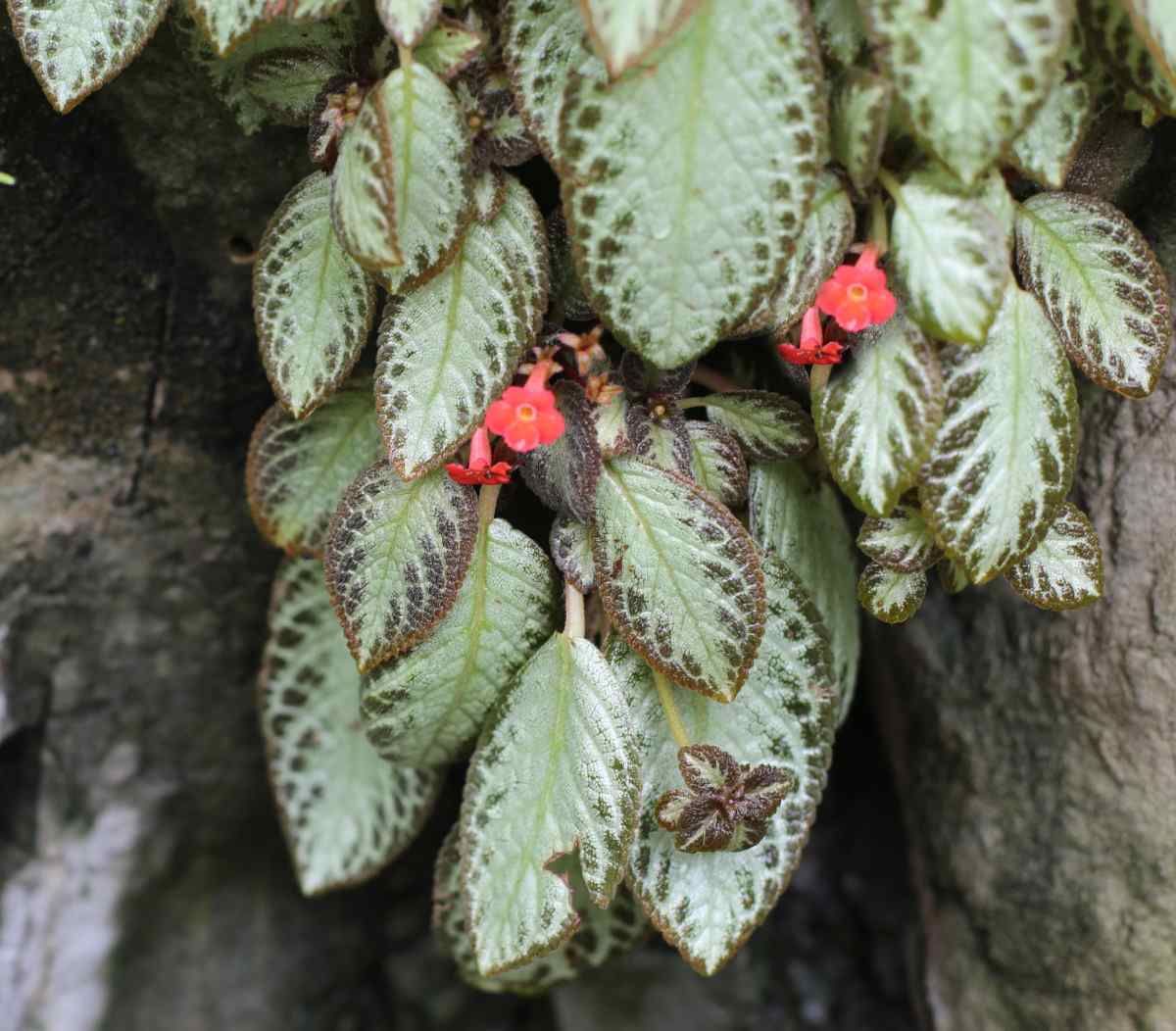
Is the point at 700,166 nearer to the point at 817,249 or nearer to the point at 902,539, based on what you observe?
the point at 817,249

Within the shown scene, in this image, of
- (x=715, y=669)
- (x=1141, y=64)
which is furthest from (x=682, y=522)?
(x=1141, y=64)

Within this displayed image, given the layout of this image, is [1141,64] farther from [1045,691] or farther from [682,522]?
[1045,691]

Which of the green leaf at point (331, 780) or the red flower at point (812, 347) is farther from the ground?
the red flower at point (812, 347)

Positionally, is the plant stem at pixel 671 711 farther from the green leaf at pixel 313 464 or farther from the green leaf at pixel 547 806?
the green leaf at pixel 313 464

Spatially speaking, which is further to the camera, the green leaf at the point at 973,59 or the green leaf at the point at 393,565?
the green leaf at the point at 393,565

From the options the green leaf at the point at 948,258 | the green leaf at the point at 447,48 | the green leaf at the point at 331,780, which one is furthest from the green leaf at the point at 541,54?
the green leaf at the point at 331,780
